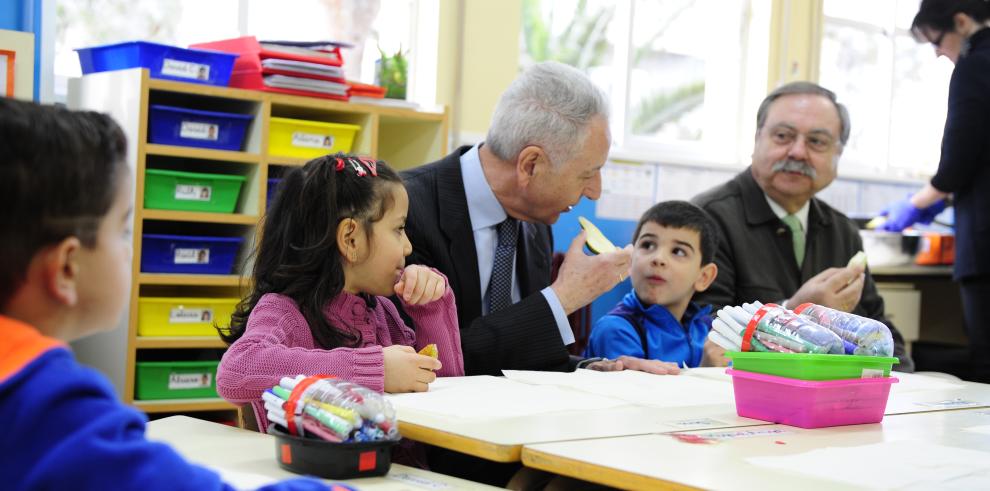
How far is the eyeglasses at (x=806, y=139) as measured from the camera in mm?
3115

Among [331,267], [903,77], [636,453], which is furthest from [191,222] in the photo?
[903,77]

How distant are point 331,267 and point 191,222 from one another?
178cm

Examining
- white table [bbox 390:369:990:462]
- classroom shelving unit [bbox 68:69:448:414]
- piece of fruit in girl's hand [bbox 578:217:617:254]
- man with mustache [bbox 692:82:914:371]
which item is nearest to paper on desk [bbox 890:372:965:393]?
white table [bbox 390:369:990:462]

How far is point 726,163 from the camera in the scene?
16.3 ft

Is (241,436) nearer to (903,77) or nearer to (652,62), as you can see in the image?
(652,62)

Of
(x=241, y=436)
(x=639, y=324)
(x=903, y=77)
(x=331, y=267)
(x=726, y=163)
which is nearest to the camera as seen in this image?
(x=241, y=436)

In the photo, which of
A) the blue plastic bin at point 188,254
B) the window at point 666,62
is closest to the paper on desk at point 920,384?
the blue plastic bin at point 188,254

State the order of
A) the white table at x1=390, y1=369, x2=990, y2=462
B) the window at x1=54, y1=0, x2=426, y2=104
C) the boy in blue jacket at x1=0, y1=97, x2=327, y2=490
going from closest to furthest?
1. the boy in blue jacket at x1=0, y1=97, x2=327, y2=490
2. the white table at x1=390, y1=369, x2=990, y2=462
3. the window at x1=54, y1=0, x2=426, y2=104

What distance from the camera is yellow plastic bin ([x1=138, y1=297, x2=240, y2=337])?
3.04 m

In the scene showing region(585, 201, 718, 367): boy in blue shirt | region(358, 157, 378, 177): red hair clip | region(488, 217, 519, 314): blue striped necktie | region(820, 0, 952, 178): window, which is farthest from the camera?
region(820, 0, 952, 178): window

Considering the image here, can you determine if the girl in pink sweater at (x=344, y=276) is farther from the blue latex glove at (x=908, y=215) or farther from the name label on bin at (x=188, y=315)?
the blue latex glove at (x=908, y=215)

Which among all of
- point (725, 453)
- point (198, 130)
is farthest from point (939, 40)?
point (725, 453)

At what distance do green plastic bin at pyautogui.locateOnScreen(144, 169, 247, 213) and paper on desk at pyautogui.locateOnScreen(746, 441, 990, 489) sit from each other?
7.42ft

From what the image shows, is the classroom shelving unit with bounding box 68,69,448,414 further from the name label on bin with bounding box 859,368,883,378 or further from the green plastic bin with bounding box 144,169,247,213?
the name label on bin with bounding box 859,368,883,378
